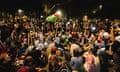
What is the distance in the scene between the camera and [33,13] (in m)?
53.9

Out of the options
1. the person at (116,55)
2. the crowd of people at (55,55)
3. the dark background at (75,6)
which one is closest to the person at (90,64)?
the crowd of people at (55,55)

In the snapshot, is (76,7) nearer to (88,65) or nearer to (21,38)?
(21,38)

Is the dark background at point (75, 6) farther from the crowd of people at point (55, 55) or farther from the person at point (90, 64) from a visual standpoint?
the person at point (90, 64)

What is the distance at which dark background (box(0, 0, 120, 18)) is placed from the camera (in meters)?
45.5

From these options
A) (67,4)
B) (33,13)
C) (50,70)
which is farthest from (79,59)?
(67,4)

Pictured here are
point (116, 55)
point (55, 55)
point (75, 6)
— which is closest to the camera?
point (55, 55)

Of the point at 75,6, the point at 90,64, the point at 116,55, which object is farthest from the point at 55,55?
the point at 75,6

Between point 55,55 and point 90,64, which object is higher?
point 55,55

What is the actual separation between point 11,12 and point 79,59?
127 ft

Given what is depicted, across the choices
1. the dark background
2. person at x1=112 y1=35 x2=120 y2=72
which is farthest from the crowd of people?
the dark background

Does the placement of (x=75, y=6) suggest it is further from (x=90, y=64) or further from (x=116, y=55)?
(x=90, y=64)

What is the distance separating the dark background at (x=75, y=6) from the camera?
45.5m

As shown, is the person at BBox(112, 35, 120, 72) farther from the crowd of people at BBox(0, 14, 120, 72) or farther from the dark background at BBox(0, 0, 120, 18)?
the dark background at BBox(0, 0, 120, 18)

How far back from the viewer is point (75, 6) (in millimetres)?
61875
